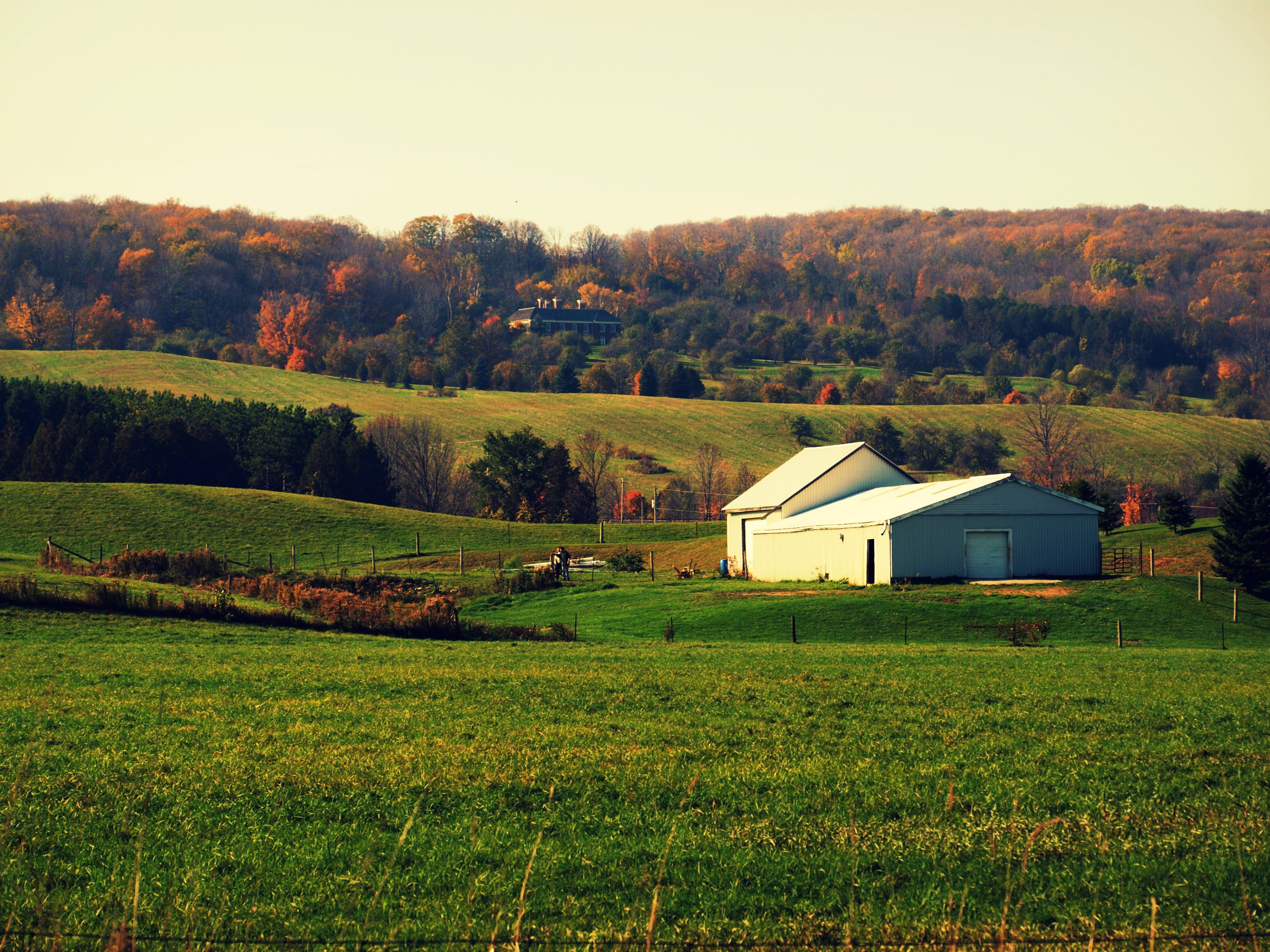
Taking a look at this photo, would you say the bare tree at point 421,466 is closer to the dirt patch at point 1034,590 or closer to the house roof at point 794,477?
the house roof at point 794,477

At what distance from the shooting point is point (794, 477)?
6500cm

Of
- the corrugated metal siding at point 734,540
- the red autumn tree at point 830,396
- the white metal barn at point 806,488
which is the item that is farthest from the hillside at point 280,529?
the red autumn tree at point 830,396

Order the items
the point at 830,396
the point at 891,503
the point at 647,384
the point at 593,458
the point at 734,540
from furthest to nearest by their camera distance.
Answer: the point at 647,384 < the point at 830,396 < the point at 593,458 < the point at 734,540 < the point at 891,503

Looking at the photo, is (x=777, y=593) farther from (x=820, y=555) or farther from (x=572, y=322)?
(x=572, y=322)

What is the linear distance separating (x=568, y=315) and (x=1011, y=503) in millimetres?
148888

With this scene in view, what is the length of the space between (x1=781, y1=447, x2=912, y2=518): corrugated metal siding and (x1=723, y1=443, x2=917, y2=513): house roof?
24 centimetres

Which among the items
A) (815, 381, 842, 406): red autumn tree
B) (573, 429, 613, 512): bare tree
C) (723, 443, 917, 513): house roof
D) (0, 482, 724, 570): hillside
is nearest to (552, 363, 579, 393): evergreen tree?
(573, 429, 613, 512): bare tree

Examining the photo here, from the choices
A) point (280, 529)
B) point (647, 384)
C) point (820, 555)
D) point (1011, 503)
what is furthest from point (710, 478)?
point (1011, 503)

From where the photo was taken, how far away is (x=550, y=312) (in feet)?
632

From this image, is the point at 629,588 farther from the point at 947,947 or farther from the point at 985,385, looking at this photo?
the point at 985,385

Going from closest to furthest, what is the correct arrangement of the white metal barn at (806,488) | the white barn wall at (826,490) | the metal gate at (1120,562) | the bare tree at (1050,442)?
the metal gate at (1120,562) → the white barn wall at (826,490) → the white metal barn at (806,488) → the bare tree at (1050,442)

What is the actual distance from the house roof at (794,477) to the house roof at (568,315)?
128m

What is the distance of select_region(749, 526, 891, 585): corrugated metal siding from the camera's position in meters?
49.5

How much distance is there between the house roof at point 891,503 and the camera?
4975cm
